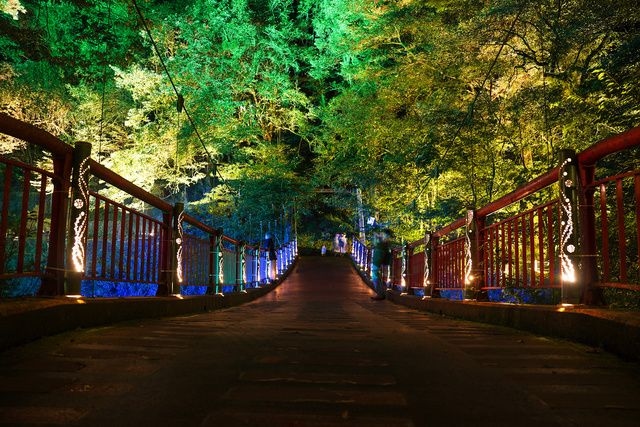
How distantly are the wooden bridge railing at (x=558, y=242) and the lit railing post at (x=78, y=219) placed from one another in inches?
150

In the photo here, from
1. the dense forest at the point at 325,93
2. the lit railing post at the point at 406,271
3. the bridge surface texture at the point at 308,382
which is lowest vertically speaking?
the bridge surface texture at the point at 308,382

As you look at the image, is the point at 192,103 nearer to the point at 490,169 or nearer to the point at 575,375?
the point at 490,169

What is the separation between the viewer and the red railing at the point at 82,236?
3707 mm

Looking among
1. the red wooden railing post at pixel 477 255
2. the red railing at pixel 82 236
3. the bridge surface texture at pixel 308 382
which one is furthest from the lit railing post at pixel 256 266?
the bridge surface texture at pixel 308 382

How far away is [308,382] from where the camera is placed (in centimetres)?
258

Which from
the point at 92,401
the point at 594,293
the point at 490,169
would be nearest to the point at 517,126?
the point at 490,169

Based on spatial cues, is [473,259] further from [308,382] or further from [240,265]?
[240,265]

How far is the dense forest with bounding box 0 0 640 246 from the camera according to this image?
29.8ft

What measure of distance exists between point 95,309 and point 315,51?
2818cm

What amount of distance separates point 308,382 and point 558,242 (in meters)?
3.04

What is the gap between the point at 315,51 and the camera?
101 feet

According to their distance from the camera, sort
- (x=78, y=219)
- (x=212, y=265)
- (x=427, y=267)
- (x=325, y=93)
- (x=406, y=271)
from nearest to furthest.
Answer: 1. (x=78, y=219)
2. (x=212, y=265)
3. (x=427, y=267)
4. (x=406, y=271)
5. (x=325, y=93)

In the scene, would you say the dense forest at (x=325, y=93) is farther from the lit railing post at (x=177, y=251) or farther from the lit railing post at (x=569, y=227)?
the lit railing post at (x=177, y=251)

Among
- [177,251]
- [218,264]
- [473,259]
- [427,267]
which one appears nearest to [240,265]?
[218,264]
